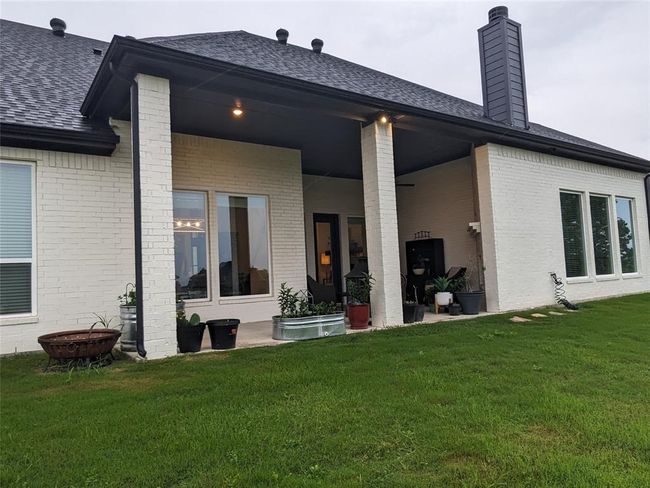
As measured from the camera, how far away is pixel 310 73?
639 centimetres

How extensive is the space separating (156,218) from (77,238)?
166 cm

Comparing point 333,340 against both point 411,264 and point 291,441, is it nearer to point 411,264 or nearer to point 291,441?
point 291,441

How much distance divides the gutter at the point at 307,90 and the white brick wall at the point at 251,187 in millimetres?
1720

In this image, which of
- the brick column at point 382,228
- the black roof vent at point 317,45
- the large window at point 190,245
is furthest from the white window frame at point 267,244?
the black roof vent at point 317,45

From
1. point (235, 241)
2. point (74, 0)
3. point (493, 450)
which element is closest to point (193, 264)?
point (235, 241)

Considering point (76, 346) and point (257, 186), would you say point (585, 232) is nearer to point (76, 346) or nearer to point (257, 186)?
point (257, 186)

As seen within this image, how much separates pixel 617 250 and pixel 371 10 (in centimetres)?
860

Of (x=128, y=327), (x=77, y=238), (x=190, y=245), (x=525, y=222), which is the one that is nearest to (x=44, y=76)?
(x=77, y=238)

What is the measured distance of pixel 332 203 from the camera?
10.3 metres

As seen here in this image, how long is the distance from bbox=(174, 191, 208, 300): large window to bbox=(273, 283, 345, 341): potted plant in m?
2.14

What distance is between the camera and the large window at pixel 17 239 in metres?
5.11

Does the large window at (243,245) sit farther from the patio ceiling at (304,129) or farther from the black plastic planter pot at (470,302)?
the black plastic planter pot at (470,302)

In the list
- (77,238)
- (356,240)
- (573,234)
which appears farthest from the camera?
(356,240)

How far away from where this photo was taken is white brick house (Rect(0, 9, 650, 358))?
195 inches
